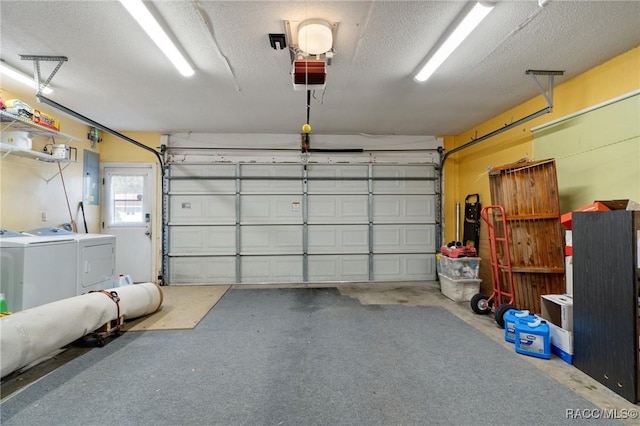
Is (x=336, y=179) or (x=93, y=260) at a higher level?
(x=336, y=179)

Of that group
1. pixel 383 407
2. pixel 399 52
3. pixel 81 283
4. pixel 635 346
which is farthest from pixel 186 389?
pixel 399 52

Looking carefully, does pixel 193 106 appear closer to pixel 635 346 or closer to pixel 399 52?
pixel 399 52

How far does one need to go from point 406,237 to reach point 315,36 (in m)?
4.20

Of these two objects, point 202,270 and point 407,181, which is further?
point 407,181

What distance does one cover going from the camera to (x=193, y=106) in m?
4.02

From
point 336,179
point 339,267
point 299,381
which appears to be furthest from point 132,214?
point 299,381

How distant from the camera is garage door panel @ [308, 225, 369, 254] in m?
5.46

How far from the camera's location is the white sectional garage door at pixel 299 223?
5.30 m

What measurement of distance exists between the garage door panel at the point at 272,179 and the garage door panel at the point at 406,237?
1.85 meters

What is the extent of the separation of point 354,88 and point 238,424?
3453 mm

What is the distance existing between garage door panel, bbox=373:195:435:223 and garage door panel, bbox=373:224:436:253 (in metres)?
0.14

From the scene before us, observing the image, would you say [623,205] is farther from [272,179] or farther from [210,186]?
[210,186]

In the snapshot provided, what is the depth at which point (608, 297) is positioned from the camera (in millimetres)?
2053

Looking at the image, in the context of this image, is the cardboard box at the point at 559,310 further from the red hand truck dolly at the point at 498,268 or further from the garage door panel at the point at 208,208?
the garage door panel at the point at 208,208
